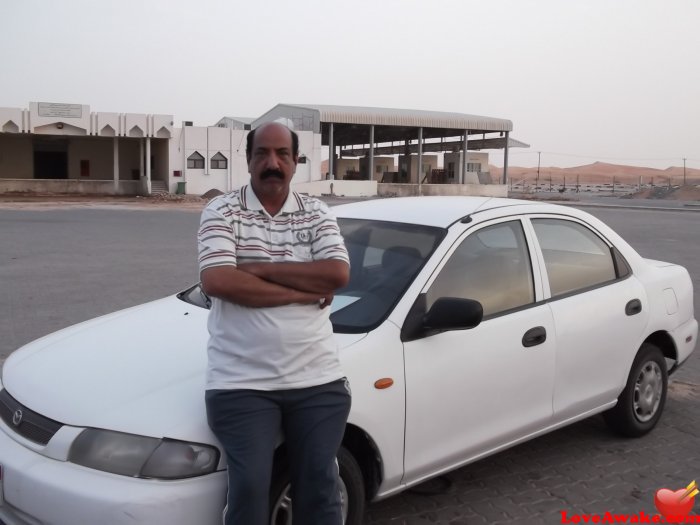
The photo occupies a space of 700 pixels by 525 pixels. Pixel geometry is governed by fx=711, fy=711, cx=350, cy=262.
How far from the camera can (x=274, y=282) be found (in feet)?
8.14

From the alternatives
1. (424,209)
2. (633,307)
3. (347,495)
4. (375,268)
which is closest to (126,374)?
(347,495)

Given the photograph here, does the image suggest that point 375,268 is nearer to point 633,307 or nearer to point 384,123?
point 633,307

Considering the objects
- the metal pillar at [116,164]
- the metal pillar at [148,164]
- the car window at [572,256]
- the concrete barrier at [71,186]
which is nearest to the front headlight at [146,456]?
the car window at [572,256]

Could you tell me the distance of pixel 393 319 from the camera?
328 cm

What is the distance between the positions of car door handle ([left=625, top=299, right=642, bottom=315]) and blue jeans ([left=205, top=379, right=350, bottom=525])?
257 centimetres

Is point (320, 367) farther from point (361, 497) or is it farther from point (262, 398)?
point (361, 497)

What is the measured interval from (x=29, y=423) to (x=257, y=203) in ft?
4.31

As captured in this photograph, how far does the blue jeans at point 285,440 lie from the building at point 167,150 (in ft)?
138

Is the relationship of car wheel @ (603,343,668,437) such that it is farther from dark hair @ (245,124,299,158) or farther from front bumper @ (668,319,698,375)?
dark hair @ (245,124,299,158)

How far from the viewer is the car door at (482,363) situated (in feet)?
10.8

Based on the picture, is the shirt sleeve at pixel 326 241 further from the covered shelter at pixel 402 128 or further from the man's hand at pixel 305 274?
the covered shelter at pixel 402 128

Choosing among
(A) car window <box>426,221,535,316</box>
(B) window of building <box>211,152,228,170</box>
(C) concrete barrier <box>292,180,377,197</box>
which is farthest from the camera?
(C) concrete barrier <box>292,180,377,197</box>

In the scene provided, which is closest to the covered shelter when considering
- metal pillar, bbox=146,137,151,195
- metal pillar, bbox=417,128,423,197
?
metal pillar, bbox=417,128,423,197

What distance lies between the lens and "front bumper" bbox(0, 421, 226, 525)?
246cm
